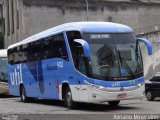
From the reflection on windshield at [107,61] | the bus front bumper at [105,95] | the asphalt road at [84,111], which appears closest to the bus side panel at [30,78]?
the asphalt road at [84,111]

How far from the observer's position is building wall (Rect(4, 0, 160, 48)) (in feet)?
216

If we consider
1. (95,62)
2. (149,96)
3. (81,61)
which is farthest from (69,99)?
(149,96)

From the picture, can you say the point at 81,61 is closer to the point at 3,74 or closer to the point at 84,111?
the point at 84,111

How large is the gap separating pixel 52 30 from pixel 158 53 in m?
22.2

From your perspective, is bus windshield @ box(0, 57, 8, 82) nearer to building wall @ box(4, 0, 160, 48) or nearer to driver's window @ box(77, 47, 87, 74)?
driver's window @ box(77, 47, 87, 74)

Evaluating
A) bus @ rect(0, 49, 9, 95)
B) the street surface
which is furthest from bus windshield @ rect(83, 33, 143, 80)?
bus @ rect(0, 49, 9, 95)

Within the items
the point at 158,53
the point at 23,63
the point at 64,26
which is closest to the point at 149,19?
the point at 158,53

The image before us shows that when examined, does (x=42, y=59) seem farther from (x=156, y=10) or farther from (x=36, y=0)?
(x=156, y=10)

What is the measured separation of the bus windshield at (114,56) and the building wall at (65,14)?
144 ft

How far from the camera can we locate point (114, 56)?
1738 cm

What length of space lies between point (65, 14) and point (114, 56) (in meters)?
52.0

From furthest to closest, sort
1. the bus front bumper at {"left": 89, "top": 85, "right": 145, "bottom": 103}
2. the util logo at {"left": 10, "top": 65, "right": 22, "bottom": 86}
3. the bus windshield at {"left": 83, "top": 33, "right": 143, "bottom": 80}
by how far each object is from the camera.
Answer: the util logo at {"left": 10, "top": 65, "right": 22, "bottom": 86} < the bus windshield at {"left": 83, "top": 33, "right": 143, "bottom": 80} < the bus front bumper at {"left": 89, "top": 85, "right": 145, "bottom": 103}

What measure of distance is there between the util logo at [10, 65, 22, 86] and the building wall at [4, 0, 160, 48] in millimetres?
35940

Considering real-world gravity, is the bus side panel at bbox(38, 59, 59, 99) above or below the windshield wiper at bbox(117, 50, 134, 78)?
below
